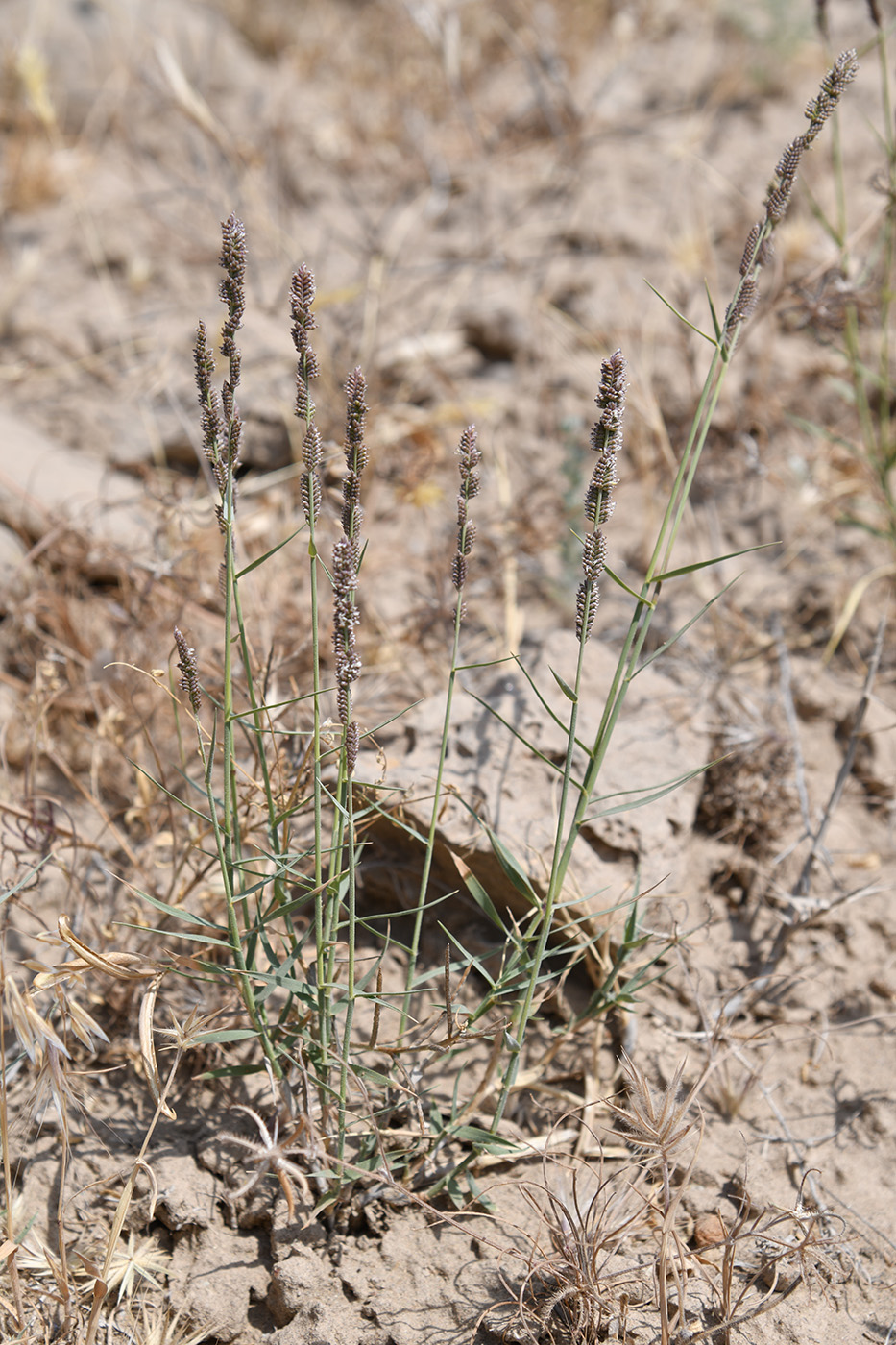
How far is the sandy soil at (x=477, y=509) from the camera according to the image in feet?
5.23

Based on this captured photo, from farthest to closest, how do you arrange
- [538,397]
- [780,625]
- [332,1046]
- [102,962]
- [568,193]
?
[568,193]
[538,397]
[780,625]
[332,1046]
[102,962]

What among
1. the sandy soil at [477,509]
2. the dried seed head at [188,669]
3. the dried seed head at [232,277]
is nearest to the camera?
the dried seed head at [232,277]

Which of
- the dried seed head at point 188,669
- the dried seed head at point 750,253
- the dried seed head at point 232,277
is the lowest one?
the dried seed head at point 188,669

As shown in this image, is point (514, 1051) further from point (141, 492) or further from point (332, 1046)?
point (141, 492)

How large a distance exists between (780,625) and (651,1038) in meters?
1.27

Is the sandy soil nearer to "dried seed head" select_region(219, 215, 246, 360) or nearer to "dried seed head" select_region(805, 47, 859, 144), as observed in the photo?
"dried seed head" select_region(219, 215, 246, 360)

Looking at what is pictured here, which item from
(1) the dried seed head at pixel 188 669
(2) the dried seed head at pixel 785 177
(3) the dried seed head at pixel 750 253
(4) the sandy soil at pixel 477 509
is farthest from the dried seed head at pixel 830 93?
(4) the sandy soil at pixel 477 509

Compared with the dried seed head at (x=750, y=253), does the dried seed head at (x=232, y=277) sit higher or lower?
lower

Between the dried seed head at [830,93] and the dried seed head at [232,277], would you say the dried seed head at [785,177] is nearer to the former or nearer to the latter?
the dried seed head at [830,93]

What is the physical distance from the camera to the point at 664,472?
9.20ft

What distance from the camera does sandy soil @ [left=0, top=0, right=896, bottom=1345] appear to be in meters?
1.59

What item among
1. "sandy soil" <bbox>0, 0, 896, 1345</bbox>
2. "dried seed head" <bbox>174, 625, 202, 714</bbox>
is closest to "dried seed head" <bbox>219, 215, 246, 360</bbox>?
"dried seed head" <bbox>174, 625, 202, 714</bbox>

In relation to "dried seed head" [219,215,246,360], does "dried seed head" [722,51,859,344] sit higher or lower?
higher

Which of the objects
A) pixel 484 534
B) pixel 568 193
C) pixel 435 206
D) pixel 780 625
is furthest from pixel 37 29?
pixel 780 625
